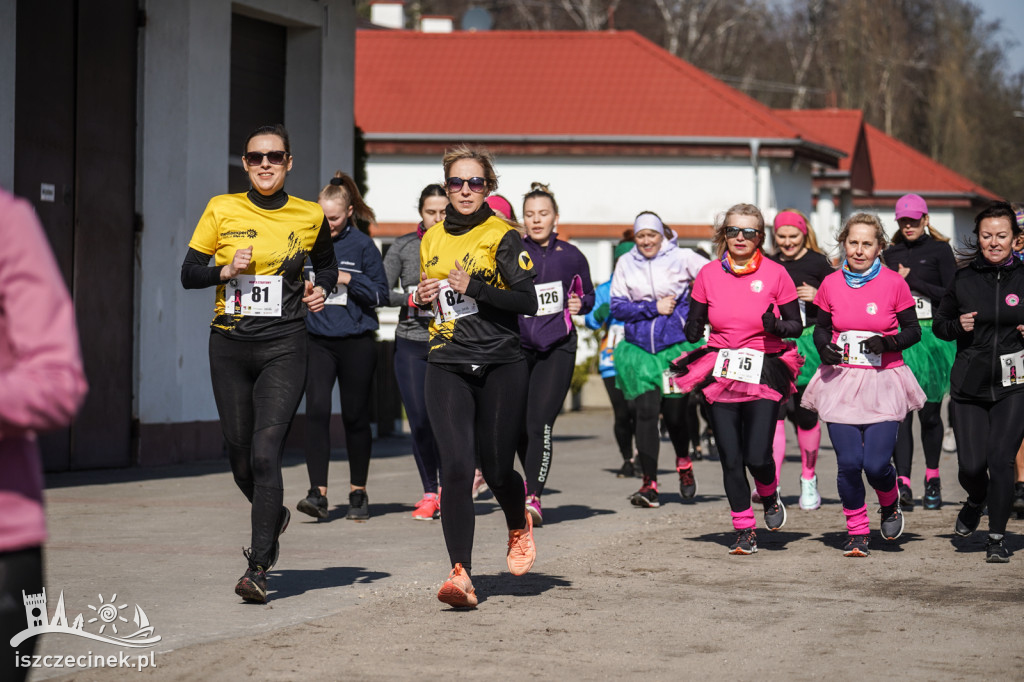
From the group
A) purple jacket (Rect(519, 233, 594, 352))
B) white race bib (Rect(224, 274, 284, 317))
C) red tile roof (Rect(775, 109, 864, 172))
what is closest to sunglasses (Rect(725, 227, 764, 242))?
purple jacket (Rect(519, 233, 594, 352))

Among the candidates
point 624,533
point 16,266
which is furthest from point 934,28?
point 16,266

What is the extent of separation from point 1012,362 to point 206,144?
327 inches

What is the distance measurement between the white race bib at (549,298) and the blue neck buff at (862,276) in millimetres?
2161

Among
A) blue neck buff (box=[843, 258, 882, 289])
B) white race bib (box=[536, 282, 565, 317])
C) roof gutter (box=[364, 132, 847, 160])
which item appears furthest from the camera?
roof gutter (box=[364, 132, 847, 160])

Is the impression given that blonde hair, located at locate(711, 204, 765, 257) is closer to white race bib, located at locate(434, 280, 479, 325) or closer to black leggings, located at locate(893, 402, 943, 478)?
white race bib, located at locate(434, 280, 479, 325)

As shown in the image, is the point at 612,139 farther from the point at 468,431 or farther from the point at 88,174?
the point at 468,431

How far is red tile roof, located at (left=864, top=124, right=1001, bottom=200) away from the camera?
189 ft

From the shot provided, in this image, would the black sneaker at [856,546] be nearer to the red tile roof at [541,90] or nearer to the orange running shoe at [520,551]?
the orange running shoe at [520,551]

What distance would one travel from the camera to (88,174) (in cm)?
1332

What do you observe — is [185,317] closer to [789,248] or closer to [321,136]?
[321,136]

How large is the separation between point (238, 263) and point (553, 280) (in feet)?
13.5

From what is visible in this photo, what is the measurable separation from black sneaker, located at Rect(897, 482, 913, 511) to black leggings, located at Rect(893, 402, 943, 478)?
0.14 meters

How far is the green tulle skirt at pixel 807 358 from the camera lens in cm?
1209

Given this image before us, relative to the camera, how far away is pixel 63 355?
3242 mm
